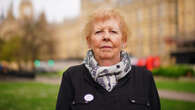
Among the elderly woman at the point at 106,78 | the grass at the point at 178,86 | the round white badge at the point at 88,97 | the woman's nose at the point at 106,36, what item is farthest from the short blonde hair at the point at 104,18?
the grass at the point at 178,86

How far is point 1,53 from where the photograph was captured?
15188 millimetres

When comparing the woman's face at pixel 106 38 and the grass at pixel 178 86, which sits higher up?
the woman's face at pixel 106 38

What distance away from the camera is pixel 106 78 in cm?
201

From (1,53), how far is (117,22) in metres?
14.6

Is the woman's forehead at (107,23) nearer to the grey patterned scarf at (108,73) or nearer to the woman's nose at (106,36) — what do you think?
the woman's nose at (106,36)

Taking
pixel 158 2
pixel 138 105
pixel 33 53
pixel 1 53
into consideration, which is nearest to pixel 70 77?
pixel 138 105

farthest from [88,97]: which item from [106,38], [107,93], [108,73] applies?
[106,38]

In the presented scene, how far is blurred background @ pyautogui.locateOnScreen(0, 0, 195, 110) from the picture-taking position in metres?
9.24

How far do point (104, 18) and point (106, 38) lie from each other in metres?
0.19

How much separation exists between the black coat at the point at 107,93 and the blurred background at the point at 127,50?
433 cm

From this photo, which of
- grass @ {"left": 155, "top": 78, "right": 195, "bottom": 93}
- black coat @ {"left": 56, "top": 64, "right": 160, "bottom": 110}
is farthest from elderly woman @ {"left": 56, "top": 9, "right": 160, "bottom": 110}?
grass @ {"left": 155, "top": 78, "right": 195, "bottom": 93}

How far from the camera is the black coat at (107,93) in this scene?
Result: 6.48 ft

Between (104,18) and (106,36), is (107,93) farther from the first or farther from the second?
(104,18)

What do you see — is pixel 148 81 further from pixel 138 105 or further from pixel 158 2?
pixel 158 2
